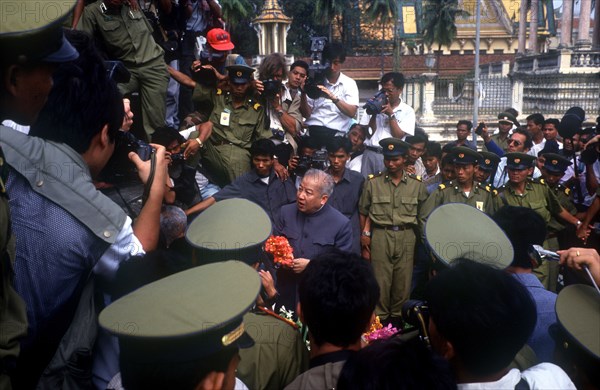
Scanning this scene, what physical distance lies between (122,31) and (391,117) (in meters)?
3.31

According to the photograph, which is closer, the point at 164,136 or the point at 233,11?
the point at 164,136

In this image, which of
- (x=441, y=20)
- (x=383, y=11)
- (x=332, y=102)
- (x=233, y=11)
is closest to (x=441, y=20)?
(x=441, y=20)

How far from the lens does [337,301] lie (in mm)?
2418

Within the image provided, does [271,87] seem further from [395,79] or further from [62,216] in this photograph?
[62,216]

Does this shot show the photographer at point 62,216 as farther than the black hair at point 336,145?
No

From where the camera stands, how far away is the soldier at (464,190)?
20.0ft

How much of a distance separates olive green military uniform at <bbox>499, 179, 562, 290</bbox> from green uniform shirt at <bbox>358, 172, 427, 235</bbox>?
0.88m

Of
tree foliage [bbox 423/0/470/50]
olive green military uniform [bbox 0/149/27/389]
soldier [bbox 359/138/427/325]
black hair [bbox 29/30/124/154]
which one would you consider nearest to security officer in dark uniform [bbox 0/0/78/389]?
olive green military uniform [bbox 0/149/27/389]

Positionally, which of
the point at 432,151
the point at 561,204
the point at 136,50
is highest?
the point at 136,50

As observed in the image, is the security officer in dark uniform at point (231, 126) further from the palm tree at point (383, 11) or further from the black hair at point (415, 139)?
the palm tree at point (383, 11)

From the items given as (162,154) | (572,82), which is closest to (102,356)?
(162,154)

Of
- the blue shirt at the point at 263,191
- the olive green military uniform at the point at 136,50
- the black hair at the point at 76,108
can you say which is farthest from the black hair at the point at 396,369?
the blue shirt at the point at 263,191

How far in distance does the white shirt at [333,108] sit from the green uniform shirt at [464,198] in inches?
52.1

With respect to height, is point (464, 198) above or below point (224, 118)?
below
